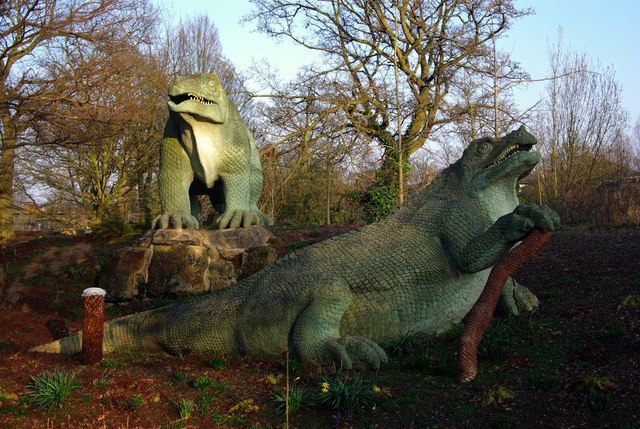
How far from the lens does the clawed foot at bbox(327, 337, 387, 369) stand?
177 inches

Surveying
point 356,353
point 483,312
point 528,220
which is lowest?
point 356,353

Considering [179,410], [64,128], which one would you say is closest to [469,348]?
[179,410]

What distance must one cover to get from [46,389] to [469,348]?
9.28ft

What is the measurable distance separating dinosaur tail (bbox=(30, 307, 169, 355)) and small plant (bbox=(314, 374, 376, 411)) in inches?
87.8

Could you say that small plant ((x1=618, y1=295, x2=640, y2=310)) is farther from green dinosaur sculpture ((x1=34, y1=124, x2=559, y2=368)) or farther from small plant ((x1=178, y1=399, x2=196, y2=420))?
small plant ((x1=178, y1=399, x2=196, y2=420))

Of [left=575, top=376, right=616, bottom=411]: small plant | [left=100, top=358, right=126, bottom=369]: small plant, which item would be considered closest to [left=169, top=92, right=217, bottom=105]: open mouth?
[left=100, top=358, right=126, bottom=369]: small plant

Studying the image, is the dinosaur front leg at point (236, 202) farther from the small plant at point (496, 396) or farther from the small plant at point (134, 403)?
the small plant at point (496, 396)

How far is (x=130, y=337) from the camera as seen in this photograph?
5.66 m

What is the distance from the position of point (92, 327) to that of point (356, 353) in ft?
7.19

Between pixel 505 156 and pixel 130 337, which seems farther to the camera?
pixel 130 337

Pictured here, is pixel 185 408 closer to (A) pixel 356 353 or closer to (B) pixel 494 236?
(A) pixel 356 353

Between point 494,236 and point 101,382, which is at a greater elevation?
point 494,236

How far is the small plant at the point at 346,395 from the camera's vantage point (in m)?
3.73

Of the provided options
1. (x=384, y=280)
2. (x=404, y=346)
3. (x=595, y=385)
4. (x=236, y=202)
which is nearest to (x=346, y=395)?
(x=404, y=346)
